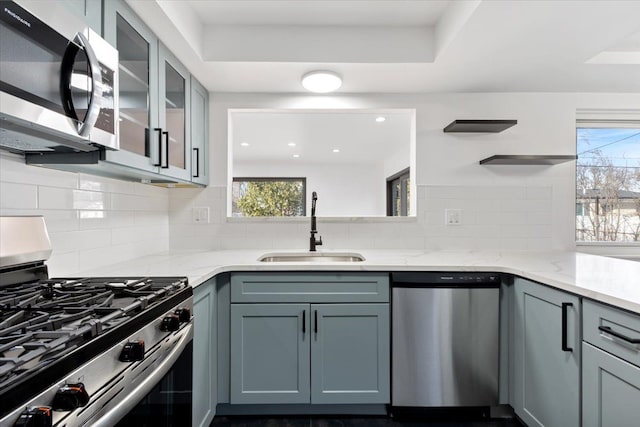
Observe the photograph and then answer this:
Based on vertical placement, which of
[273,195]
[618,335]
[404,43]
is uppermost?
[404,43]

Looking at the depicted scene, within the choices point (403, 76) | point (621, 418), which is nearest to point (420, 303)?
point (621, 418)

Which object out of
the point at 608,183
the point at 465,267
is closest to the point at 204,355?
the point at 465,267

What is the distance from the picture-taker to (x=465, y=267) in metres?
1.67

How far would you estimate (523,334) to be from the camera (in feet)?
5.11

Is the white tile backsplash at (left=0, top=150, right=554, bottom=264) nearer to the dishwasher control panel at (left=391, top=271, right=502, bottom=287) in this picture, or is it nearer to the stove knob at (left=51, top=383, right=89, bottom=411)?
the dishwasher control panel at (left=391, top=271, right=502, bottom=287)

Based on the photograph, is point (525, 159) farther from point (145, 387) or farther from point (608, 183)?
point (145, 387)

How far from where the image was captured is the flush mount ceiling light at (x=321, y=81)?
197 cm

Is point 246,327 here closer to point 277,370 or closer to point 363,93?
point 277,370

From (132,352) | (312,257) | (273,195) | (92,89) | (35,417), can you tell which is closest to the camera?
(35,417)

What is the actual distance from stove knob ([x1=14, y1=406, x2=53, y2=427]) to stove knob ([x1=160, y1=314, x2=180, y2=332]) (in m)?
0.45

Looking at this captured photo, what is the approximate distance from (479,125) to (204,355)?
218 centimetres

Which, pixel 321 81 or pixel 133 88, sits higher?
pixel 321 81

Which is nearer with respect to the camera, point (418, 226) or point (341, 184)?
point (418, 226)

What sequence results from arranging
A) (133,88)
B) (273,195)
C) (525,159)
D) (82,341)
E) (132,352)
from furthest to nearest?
(273,195)
(525,159)
(133,88)
(132,352)
(82,341)
